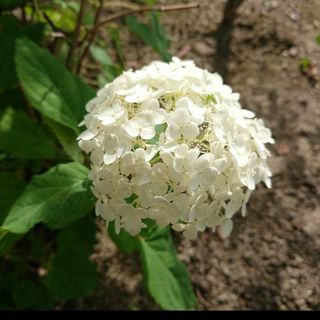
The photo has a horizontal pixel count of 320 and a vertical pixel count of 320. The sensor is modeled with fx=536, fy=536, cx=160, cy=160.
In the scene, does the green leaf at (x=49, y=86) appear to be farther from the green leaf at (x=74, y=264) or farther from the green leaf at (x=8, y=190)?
the green leaf at (x=74, y=264)

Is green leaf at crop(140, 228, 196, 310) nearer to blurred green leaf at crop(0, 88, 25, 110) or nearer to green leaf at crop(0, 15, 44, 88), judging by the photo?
green leaf at crop(0, 15, 44, 88)

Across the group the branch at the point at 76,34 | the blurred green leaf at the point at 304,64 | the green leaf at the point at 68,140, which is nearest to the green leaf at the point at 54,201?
the green leaf at the point at 68,140

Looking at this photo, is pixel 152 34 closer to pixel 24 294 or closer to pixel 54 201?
pixel 54 201

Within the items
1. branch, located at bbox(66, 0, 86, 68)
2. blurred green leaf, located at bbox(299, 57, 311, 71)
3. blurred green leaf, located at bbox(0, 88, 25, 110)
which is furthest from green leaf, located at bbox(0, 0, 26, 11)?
blurred green leaf, located at bbox(299, 57, 311, 71)

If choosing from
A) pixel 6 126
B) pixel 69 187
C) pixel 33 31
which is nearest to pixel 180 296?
pixel 69 187

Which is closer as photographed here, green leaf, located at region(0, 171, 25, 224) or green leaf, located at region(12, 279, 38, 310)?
green leaf, located at region(0, 171, 25, 224)

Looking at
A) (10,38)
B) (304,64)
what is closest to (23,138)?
(10,38)
